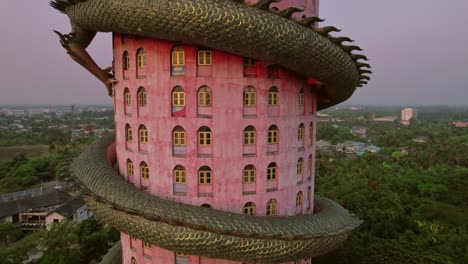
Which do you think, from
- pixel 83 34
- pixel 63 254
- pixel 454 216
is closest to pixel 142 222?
pixel 83 34

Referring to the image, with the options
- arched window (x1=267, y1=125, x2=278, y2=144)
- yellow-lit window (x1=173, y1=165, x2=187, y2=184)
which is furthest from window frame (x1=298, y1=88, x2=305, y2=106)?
yellow-lit window (x1=173, y1=165, x2=187, y2=184)

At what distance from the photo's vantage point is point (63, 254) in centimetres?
2547

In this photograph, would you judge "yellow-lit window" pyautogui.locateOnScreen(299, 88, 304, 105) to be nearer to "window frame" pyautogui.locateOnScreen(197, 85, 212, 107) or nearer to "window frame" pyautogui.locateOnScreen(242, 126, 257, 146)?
"window frame" pyautogui.locateOnScreen(242, 126, 257, 146)

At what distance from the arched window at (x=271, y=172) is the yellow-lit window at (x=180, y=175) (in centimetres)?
377

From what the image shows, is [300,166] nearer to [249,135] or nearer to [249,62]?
[249,135]

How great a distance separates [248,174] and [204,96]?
13.0 ft

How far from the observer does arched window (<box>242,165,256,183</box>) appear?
1539cm

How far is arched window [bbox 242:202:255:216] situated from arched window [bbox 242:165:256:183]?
42.4 inches

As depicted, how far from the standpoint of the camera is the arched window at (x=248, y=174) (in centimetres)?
1539

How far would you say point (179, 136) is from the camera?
49.3 feet

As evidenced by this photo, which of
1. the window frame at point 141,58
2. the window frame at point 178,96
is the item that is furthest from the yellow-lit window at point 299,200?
the window frame at point 141,58

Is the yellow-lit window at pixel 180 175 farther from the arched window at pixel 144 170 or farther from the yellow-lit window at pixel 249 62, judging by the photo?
the yellow-lit window at pixel 249 62

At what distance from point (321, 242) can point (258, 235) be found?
3.20m

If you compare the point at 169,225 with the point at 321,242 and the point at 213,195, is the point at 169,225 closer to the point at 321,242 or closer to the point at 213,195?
the point at 213,195
